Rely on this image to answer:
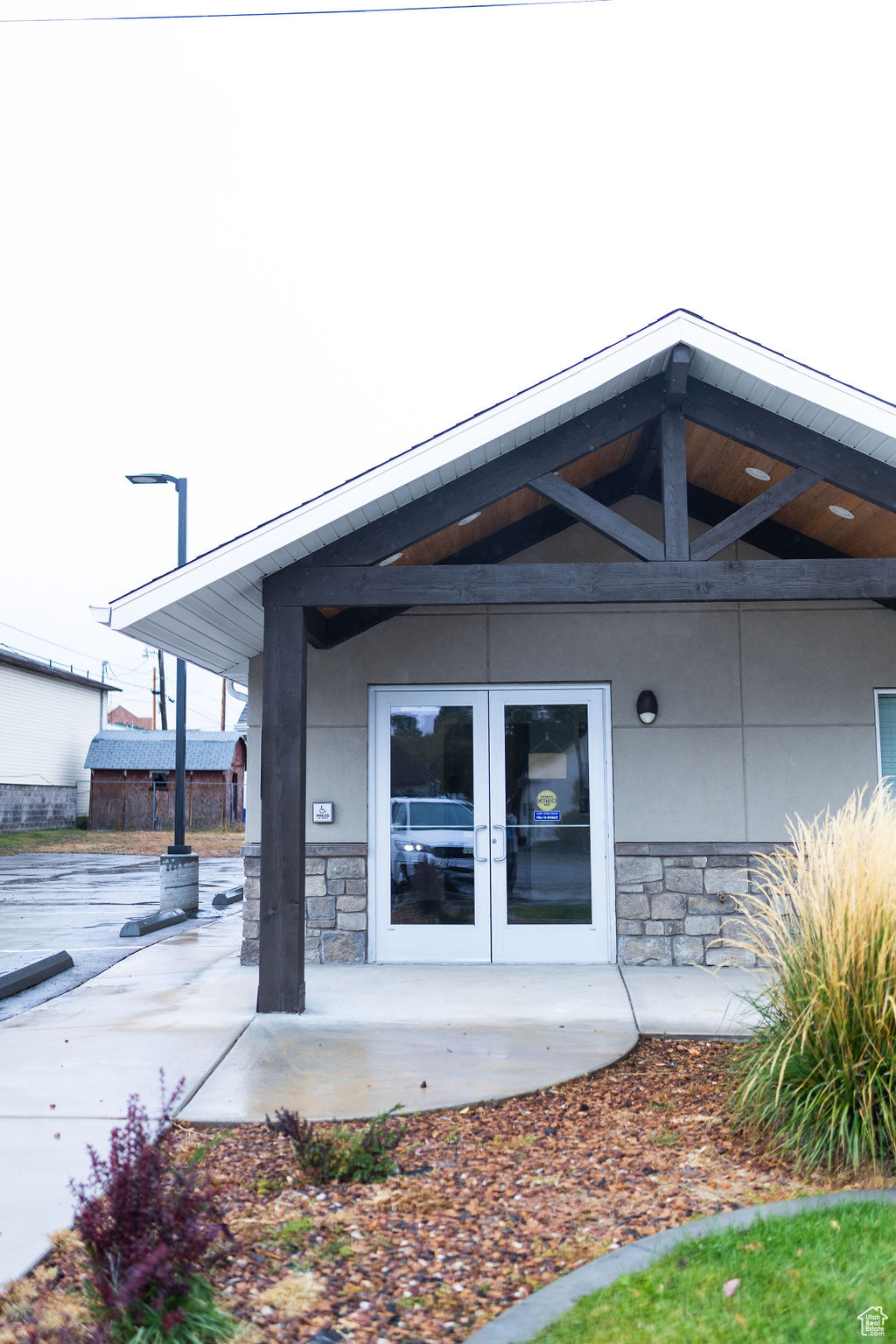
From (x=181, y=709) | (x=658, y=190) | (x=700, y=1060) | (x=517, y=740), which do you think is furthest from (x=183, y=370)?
(x=700, y=1060)

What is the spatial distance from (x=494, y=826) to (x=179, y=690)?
5585mm

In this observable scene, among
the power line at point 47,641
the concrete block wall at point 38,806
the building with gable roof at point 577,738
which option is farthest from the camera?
the power line at point 47,641

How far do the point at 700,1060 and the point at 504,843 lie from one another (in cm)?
289

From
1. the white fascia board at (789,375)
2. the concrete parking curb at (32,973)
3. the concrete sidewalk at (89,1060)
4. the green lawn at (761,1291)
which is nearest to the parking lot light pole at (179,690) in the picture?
the concrete parking curb at (32,973)

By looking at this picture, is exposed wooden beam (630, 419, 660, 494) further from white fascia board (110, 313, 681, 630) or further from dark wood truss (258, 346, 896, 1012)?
white fascia board (110, 313, 681, 630)

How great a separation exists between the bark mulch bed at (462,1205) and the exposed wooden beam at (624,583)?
8.73ft

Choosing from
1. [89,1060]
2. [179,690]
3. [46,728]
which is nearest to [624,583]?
[89,1060]

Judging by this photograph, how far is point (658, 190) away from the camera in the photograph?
15.9 metres

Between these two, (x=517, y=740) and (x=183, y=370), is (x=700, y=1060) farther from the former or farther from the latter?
(x=183, y=370)

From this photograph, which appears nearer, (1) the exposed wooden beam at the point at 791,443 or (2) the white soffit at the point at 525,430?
(2) the white soffit at the point at 525,430

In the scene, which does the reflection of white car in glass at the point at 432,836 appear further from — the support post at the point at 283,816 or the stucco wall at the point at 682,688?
the support post at the point at 283,816

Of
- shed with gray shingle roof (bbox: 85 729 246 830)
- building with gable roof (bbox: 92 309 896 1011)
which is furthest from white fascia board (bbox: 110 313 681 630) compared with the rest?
shed with gray shingle roof (bbox: 85 729 246 830)

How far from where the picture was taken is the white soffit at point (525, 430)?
18.7 feet

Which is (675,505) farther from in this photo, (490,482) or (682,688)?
(682,688)
